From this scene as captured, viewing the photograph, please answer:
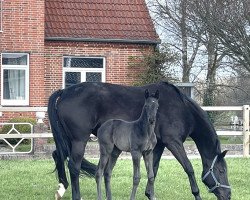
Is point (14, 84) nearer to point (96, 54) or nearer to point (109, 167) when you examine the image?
point (96, 54)

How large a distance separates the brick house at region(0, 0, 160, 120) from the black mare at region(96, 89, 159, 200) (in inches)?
581

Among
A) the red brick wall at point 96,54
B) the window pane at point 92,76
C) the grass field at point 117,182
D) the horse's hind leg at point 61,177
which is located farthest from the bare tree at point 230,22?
the horse's hind leg at point 61,177

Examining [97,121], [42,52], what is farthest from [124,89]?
[42,52]

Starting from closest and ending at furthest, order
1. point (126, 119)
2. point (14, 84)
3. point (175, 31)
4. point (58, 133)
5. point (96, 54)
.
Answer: point (58, 133) → point (126, 119) → point (14, 84) → point (96, 54) → point (175, 31)

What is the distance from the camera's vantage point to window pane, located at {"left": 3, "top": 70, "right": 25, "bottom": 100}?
81.7ft

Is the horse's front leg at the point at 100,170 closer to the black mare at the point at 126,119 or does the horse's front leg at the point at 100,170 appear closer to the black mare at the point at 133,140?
the black mare at the point at 133,140

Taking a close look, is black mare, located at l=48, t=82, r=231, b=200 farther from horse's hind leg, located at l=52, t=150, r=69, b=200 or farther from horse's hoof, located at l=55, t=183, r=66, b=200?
horse's hoof, located at l=55, t=183, r=66, b=200

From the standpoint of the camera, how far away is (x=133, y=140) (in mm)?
9828

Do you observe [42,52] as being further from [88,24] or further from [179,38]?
[179,38]

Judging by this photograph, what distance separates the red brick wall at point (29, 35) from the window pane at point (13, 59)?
28 cm

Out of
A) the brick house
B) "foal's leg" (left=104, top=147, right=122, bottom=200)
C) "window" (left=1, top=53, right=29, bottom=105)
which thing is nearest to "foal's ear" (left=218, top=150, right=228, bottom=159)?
"foal's leg" (left=104, top=147, right=122, bottom=200)

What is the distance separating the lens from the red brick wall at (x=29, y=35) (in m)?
24.5

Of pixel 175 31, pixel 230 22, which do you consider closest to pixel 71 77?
pixel 230 22

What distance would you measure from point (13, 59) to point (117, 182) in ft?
40.8
